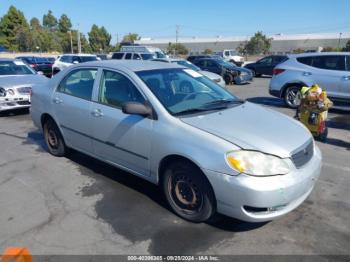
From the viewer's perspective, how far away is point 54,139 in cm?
539

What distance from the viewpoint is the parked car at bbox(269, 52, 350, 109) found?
875cm

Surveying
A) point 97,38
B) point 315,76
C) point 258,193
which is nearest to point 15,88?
point 258,193

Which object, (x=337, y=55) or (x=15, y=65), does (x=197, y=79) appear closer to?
(x=337, y=55)

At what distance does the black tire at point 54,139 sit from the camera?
5234mm

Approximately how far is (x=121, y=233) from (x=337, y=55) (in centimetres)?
851

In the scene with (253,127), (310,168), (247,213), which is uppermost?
(253,127)

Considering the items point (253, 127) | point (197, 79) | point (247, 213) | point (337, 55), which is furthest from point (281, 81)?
point (247, 213)

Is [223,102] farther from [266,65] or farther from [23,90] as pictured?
[266,65]

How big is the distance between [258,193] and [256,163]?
0.89 feet

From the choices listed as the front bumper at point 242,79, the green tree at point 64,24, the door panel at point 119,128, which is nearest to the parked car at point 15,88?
the door panel at point 119,128

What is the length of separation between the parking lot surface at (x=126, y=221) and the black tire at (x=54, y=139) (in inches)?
14.3

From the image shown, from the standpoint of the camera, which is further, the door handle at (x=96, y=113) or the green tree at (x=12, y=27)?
the green tree at (x=12, y=27)

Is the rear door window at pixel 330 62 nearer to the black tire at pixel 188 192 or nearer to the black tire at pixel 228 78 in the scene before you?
the black tire at pixel 188 192

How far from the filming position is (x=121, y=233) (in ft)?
10.6
